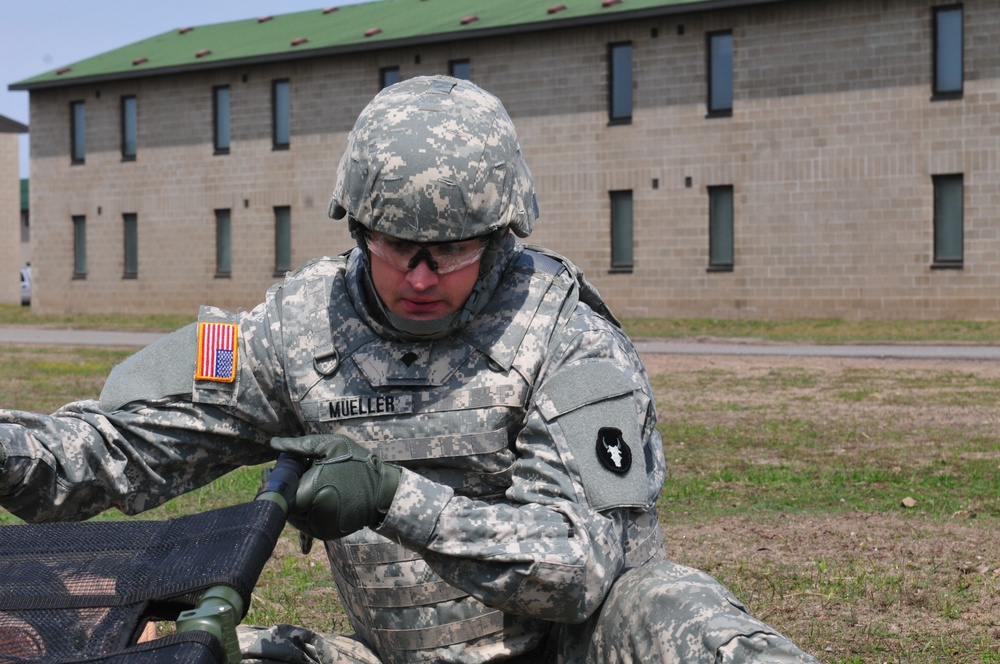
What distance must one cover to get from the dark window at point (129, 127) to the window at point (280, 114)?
498 cm

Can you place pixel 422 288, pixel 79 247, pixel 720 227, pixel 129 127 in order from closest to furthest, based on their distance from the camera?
1. pixel 422 288
2. pixel 720 227
3. pixel 129 127
4. pixel 79 247

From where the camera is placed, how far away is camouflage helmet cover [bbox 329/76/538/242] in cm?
293

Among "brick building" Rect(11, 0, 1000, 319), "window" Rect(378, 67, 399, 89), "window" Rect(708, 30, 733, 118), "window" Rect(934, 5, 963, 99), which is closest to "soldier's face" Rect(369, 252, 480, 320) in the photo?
"brick building" Rect(11, 0, 1000, 319)

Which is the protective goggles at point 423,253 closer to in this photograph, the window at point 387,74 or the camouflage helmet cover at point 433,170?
the camouflage helmet cover at point 433,170

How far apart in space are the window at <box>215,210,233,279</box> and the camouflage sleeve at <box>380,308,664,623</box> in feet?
108

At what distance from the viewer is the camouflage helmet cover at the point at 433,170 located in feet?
9.62

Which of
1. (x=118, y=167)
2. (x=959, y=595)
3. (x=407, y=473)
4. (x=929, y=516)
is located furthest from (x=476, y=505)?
(x=118, y=167)

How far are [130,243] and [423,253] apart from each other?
35.4 metres

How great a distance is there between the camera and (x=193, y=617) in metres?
1.91

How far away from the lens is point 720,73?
2769cm

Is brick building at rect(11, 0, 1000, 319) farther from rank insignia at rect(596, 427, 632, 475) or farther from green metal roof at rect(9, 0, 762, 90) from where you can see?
rank insignia at rect(596, 427, 632, 475)

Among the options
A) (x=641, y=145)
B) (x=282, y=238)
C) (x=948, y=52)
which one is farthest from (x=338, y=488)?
(x=282, y=238)

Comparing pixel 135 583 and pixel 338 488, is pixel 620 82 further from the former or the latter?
pixel 135 583

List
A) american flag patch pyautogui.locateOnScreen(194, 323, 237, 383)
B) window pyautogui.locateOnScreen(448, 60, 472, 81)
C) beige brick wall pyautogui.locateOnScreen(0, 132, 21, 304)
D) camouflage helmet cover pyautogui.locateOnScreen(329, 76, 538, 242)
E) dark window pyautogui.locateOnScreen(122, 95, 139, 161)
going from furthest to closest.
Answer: beige brick wall pyautogui.locateOnScreen(0, 132, 21, 304)
dark window pyautogui.locateOnScreen(122, 95, 139, 161)
window pyautogui.locateOnScreen(448, 60, 472, 81)
american flag patch pyautogui.locateOnScreen(194, 323, 237, 383)
camouflage helmet cover pyautogui.locateOnScreen(329, 76, 538, 242)
